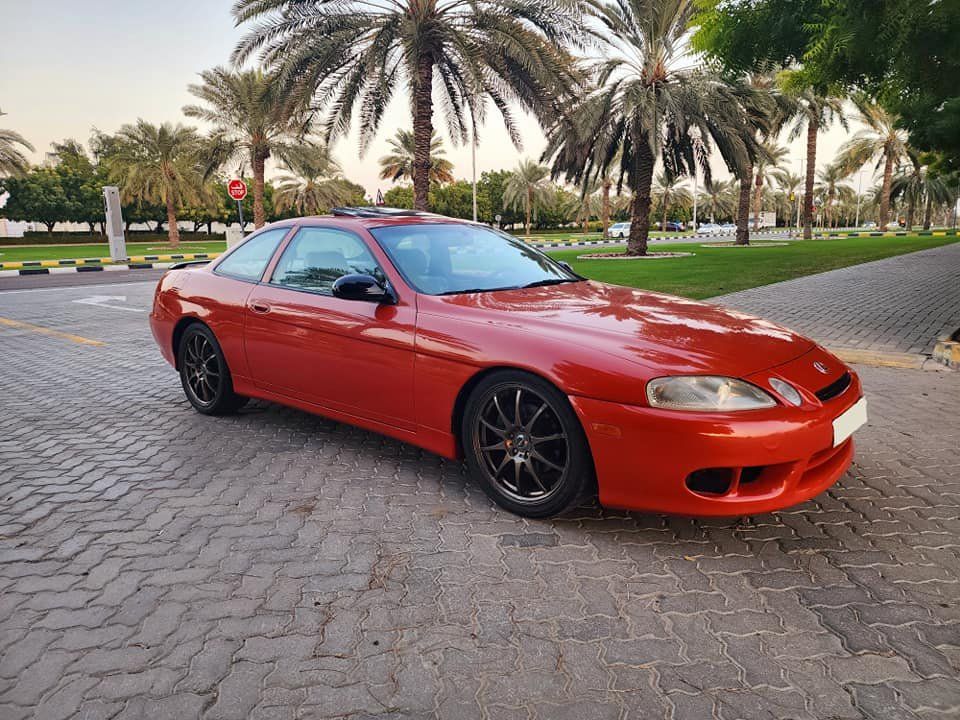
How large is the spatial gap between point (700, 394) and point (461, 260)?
1820mm

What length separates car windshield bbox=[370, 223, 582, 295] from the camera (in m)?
3.89

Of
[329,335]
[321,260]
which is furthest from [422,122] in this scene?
[329,335]

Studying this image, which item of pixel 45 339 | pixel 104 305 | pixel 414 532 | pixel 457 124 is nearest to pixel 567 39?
pixel 457 124

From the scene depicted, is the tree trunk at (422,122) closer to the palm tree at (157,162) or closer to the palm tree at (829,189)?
the palm tree at (157,162)

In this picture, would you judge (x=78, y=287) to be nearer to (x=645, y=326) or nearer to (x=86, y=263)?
(x=86, y=263)

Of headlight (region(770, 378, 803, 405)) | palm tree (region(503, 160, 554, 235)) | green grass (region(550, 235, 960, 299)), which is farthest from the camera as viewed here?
palm tree (region(503, 160, 554, 235))

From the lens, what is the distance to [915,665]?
2.23m

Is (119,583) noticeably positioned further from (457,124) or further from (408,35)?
(457,124)

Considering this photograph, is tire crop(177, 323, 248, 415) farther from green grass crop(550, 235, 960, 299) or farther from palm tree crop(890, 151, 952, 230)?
palm tree crop(890, 151, 952, 230)

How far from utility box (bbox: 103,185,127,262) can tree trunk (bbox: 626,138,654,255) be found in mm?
19838

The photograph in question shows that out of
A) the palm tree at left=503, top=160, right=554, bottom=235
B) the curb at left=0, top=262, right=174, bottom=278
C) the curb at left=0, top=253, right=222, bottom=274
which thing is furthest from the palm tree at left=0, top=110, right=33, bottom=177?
the palm tree at left=503, top=160, right=554, bottom=235

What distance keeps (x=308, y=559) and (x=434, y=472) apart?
3.63 ft

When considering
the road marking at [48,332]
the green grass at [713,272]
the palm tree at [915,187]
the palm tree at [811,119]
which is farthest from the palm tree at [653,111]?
the palm tree at [915,187]

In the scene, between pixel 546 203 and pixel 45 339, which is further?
pixel 546 203
